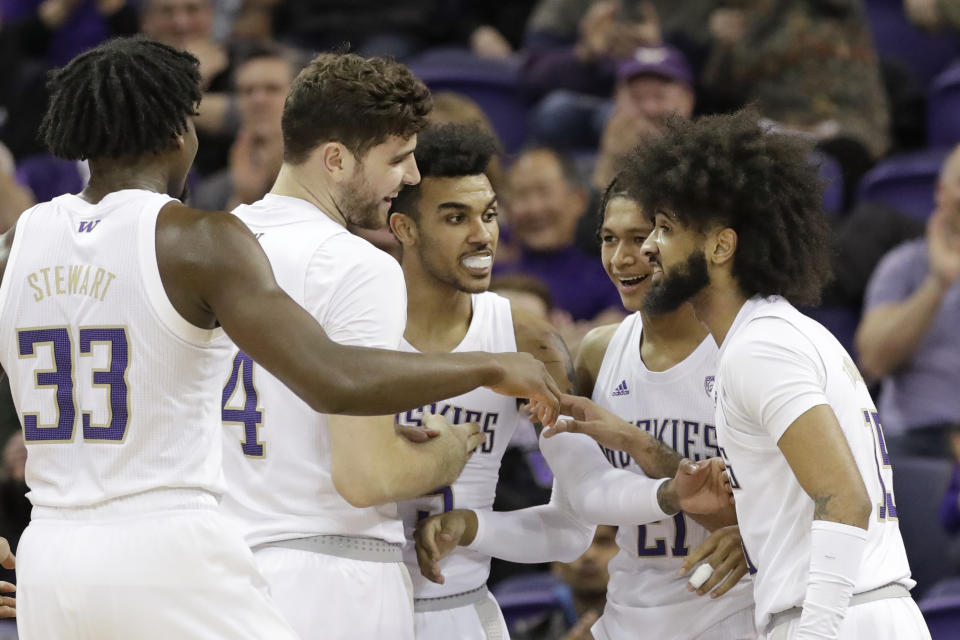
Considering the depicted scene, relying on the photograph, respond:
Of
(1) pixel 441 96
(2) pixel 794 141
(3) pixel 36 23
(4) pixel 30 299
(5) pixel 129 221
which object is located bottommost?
(4) pixel 30 299

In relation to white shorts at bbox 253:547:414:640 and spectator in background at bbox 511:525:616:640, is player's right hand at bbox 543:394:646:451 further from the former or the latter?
spectator in background at bbox 511:525:616:640

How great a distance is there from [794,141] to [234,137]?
6.69 meters

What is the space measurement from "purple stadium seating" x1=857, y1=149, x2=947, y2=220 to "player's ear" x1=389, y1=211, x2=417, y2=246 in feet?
15.6

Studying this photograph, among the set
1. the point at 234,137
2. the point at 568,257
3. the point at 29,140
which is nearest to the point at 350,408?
the point at 568,257

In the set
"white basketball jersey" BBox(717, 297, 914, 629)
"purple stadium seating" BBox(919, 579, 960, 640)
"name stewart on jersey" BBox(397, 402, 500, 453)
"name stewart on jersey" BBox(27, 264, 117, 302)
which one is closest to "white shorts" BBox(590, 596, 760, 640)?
Answer: "white basketball jersey" BBox(717, 297, 914, 629)

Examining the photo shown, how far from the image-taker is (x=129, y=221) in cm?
310

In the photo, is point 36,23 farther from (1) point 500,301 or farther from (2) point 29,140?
(1) point 500,301

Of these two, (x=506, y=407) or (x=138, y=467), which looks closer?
(x=138, y=467)

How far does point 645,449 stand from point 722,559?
0.47 meters

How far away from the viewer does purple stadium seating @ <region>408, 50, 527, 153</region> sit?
10.3m

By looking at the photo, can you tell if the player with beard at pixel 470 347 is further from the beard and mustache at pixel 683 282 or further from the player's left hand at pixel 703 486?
the beard and mustache at pixel 683 282

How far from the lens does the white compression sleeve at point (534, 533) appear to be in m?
4.48

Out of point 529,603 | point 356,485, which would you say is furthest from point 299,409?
point 529,603

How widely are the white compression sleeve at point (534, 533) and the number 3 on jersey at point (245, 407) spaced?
985 millimetres
